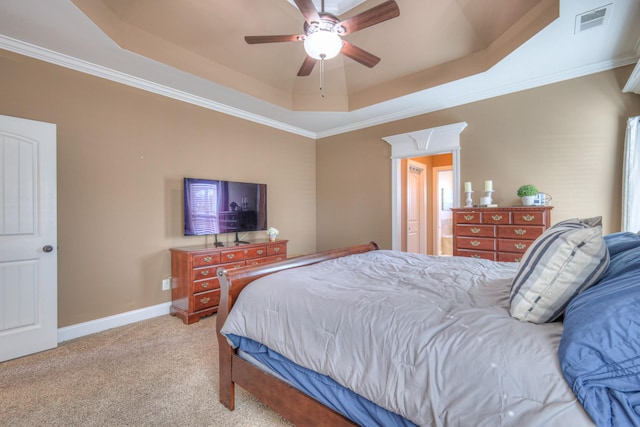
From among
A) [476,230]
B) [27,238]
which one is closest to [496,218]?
[476,230]

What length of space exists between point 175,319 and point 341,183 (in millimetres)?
3248

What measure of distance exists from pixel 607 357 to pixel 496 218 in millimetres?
2620

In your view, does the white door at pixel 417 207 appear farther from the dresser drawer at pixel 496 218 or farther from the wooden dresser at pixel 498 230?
the dresser drawer at pixel 496 218

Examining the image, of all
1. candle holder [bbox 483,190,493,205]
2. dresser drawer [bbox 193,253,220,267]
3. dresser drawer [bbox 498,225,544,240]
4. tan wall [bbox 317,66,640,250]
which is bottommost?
dresser drawer [bbox 193,253,220,267]

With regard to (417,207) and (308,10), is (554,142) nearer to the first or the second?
(417,207)

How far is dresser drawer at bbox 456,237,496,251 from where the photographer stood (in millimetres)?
3107

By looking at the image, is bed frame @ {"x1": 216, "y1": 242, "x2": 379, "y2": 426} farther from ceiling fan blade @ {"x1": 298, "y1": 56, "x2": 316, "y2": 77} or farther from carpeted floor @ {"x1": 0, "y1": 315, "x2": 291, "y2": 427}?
ceiling fan blade @ {"x1": 298, "y1": 56, "x2": 316, "y2": 77}

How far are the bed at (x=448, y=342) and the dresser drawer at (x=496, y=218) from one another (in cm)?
144

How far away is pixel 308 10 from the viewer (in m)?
2.00

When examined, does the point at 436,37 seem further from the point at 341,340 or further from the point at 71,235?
the point at 71,235

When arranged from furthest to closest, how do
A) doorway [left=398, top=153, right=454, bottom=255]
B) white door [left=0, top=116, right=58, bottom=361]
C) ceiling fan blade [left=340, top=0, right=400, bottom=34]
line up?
1. doorway [left=398, top=153, right=454, bottom=255]
2. white door [left=0, top=116, right=58, bottom=361]
3. ceiling fan blade [left=340, top=0, right=400, bottom=34]

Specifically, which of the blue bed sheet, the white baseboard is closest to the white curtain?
the blue bed sheet

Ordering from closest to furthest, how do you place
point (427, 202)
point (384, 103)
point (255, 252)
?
1. point (255, 252)
2. point (384, 103)
3. point (427, 202)

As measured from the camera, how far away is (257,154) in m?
4.43
